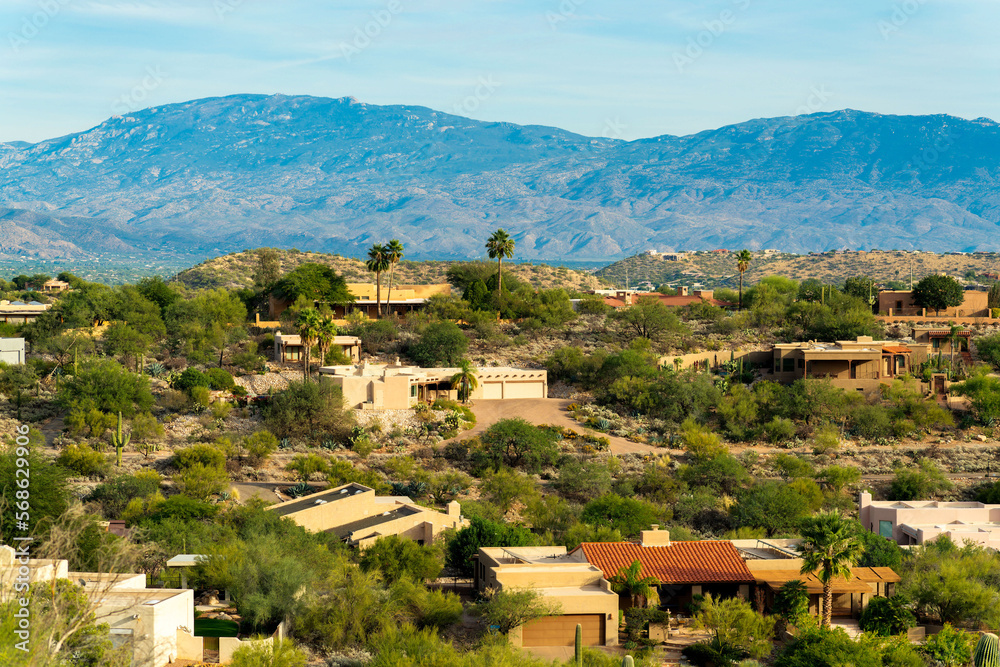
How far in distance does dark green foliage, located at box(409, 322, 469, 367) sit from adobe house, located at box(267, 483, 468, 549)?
2721cm

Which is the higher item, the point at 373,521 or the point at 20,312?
the point at 20,312

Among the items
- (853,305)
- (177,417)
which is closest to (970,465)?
(853,305)

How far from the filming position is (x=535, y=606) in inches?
1282

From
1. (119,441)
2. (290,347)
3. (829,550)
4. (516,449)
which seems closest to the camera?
(829,550)

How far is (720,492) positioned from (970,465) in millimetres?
15301

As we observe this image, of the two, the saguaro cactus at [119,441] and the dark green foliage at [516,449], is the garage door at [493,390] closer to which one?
the dark green foliage at [516,449]

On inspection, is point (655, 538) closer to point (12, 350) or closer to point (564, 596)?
point (564, 596)

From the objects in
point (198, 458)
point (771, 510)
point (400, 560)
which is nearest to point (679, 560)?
point (400, 560)

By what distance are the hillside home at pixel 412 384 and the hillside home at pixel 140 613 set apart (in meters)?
35.3

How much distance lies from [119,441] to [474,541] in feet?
77.6

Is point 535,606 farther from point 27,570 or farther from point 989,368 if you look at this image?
point 989,368

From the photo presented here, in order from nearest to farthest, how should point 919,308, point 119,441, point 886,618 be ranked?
1. point 886,618
2. point 119,441
3. point 919,308

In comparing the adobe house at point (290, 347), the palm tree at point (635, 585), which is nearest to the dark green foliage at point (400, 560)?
the palm tree at point (635, 585)

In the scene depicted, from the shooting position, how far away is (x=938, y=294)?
88.6 m
